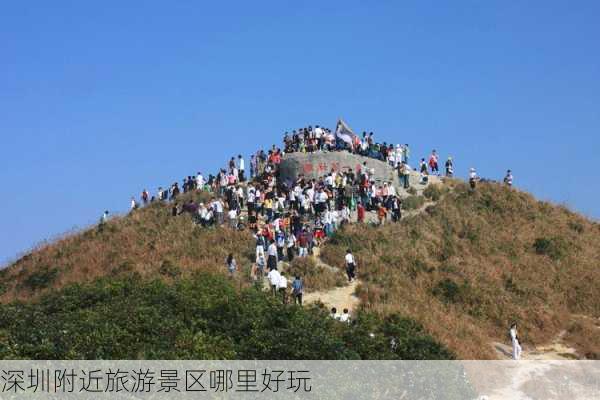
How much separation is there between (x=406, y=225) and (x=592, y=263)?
7.50m

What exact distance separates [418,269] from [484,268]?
275cm

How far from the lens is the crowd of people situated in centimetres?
2667

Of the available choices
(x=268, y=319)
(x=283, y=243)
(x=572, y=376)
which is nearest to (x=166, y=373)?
(x=268, y=319)

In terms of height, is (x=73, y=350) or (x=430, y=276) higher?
(x=430, y=276)

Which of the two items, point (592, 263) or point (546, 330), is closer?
point (546, 330)

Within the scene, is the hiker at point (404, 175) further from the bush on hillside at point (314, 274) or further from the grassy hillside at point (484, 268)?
the bush on hillside at point (314, 274)

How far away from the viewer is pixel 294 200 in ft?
101

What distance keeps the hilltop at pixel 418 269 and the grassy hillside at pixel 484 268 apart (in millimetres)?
55

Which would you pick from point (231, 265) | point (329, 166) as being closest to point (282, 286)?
point (231, 265)

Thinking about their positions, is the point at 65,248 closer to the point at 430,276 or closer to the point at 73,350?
the point at 430,276

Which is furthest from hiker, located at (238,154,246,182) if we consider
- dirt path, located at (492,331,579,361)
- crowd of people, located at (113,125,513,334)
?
dirt path, located at (492,331,579,361)

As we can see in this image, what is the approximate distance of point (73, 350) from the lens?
13992 millimetres

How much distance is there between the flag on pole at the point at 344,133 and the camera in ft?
123

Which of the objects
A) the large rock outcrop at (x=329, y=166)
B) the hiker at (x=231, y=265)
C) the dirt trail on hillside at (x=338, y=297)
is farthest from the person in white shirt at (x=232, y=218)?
the large rock outcrop at (x=329, y=166)
